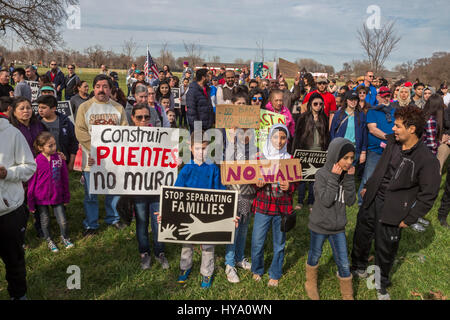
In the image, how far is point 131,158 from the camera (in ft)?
14.6

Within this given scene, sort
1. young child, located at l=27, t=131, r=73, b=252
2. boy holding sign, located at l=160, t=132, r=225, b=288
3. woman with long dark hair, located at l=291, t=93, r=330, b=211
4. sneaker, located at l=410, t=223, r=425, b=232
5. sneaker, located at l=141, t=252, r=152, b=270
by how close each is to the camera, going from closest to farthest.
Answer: boy holding sign, located at l=160, t=132, r=225, b=288
sneaker, located at l=141, t=252, r=152, b=270
young child, located at l=27, t=131, r=73, b=252
sneaker, located at l=410, t=223, r=425, b=232
woman with long dark hair, located at l=291, t=93, r=330, b=211

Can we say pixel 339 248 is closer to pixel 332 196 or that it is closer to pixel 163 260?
pixel 332 196

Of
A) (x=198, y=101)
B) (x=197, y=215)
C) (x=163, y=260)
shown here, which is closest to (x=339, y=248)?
(x=197, y=215)

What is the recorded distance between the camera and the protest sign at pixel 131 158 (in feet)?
14.5

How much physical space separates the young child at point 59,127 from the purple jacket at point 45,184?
1.86ft

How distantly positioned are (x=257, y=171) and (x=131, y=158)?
1.77 metres

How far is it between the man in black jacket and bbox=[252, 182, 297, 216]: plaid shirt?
3.74ft

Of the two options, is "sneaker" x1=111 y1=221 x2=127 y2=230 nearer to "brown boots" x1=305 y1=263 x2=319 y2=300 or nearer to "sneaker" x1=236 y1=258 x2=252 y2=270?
"sneaker" x1=236 y1=258 x2=252 y2=270

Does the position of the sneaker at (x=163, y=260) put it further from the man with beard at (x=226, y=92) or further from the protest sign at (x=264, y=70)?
the protest sign at (x=264, y=70)

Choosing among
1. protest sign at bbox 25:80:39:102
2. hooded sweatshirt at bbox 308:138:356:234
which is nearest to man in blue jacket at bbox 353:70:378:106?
hooded sweatshirt at bbox 308:138:356:234

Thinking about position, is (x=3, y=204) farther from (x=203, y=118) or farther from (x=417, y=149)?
(x=203, y=118)

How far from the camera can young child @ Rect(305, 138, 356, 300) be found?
3.59 m

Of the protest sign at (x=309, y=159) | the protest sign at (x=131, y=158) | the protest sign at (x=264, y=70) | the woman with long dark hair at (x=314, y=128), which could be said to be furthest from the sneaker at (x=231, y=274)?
the protest sign at (x=264, y=70)

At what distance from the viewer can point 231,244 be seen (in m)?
4.27
